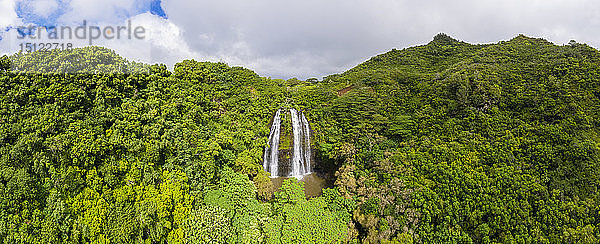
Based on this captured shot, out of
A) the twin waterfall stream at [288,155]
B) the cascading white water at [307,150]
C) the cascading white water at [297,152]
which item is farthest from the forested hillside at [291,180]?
the cascading white water at [297,152]

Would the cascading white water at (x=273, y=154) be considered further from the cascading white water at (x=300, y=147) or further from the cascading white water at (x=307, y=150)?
the cascading white water at (x=307, y=150)

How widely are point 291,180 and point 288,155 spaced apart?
337 centimetres

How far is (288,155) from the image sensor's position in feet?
59.9

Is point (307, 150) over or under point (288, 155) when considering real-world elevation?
over

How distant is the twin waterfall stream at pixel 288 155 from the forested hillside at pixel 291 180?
988mm

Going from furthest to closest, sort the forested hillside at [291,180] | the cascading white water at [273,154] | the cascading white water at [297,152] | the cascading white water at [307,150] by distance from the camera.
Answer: the cascading white water at [307,150] → the cascading white water at [297,152] → the cascading white water at [273,154] → the forested hillside at [291,180]

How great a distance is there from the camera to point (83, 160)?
37.7ft

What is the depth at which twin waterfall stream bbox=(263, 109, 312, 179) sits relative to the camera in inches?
706

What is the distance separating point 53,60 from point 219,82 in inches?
384

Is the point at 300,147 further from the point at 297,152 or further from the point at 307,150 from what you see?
the point at 307,150

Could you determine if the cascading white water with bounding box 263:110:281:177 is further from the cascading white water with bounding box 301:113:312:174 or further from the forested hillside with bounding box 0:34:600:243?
the cascading white water with bounding box 301:113:312:174

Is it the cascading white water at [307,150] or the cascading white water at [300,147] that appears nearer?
the cascading white water at [300,147]

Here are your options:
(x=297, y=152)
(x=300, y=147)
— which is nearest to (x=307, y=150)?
(x=300, y=147)

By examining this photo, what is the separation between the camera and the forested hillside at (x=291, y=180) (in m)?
10.9
